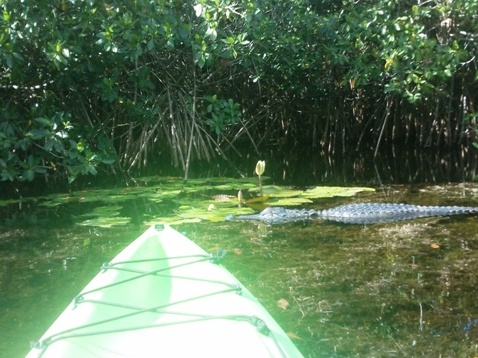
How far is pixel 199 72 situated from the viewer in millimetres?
8070

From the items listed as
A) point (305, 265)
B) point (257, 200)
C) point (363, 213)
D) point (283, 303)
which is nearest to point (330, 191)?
point (257, 200)

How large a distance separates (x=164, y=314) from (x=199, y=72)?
6.02 m

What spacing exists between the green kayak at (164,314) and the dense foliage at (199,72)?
2.58 metres

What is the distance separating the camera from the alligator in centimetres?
461

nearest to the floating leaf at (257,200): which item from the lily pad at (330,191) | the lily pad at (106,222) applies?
the lily pad at (330,191)

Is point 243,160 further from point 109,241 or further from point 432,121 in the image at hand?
point 109,241

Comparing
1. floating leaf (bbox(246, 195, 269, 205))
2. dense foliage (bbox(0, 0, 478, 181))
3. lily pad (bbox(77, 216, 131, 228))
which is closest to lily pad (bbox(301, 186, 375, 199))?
floating leaf (bbox(246, 195, 269, 205))

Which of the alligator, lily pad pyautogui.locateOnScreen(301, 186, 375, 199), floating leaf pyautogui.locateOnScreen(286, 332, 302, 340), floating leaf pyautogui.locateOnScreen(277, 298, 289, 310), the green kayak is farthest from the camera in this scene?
lily pad pyautogui.locateOnScreen(301, 186, 375, 199)

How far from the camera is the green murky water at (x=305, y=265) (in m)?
2.67

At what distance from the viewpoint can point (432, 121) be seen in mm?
9531

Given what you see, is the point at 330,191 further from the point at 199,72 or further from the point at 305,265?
the point at 199,72

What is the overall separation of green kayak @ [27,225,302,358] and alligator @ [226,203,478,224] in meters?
2.05

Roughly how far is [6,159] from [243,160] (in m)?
3.69

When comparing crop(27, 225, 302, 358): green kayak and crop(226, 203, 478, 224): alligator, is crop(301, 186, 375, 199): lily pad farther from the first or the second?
crop(27, 225, 302, 358): green kayak
